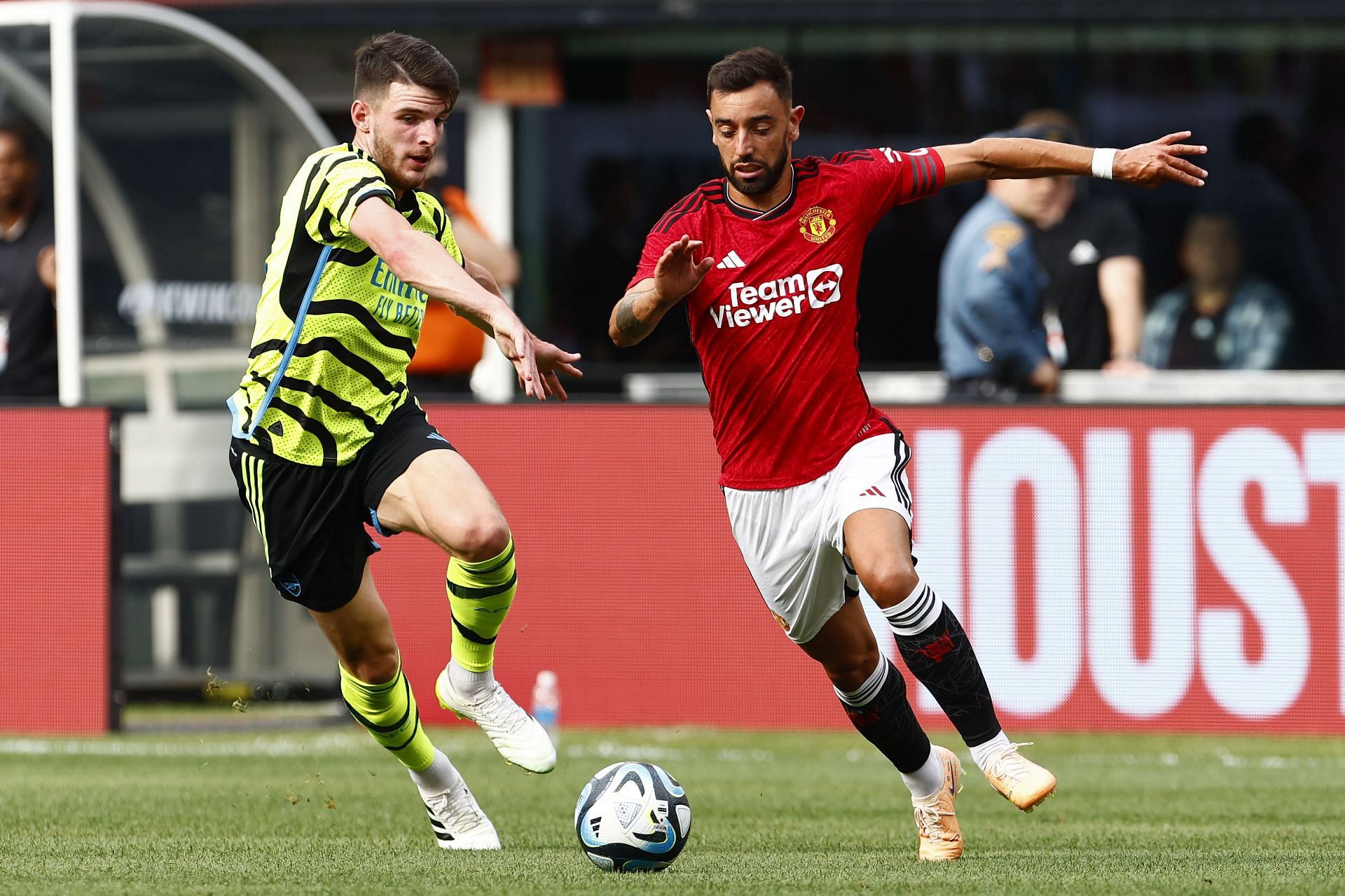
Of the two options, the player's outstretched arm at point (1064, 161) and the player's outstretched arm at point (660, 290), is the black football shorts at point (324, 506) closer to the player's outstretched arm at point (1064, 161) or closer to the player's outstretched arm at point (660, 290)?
the player's outstretched arm at point (660, 290)

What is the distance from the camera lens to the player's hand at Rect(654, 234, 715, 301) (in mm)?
6242

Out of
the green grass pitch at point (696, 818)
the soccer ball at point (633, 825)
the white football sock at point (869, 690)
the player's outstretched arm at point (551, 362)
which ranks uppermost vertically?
the player's outstretched arm at point (551, 362)

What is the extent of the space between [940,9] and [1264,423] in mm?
5248

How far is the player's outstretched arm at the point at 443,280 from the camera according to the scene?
568cm

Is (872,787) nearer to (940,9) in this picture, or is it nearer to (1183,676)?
(1183,676)

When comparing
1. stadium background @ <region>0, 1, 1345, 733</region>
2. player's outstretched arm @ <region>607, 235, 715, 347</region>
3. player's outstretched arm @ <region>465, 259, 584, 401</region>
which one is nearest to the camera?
player's outstretched arm @ <region>465, 259, 584, 401</region>

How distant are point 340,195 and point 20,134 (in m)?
6.50

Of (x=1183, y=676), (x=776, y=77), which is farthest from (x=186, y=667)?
(x=776, y=77)

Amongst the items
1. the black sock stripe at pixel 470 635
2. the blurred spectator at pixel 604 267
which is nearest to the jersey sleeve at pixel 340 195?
the black sock stripe at pixel 470 635

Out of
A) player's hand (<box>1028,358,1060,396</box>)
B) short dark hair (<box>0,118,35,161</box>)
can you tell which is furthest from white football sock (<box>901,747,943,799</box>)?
short dark hair (<box>0,118,35,161</box>)

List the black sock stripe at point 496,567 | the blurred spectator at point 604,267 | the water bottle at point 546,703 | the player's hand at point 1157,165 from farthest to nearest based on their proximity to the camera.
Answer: the blurred spectator at point 604,267 < the water bottle at point 546,703 < the black sock stripe at point 496,567 < the player's hand at point 1157,165

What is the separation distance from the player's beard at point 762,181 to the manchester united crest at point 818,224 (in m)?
0.14

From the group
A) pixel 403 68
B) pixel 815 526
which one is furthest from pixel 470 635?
pixel 403 68

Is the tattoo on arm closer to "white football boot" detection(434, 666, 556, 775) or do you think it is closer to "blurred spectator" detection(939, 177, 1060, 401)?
"white football boot" detection(434, 666, 556, 775)
